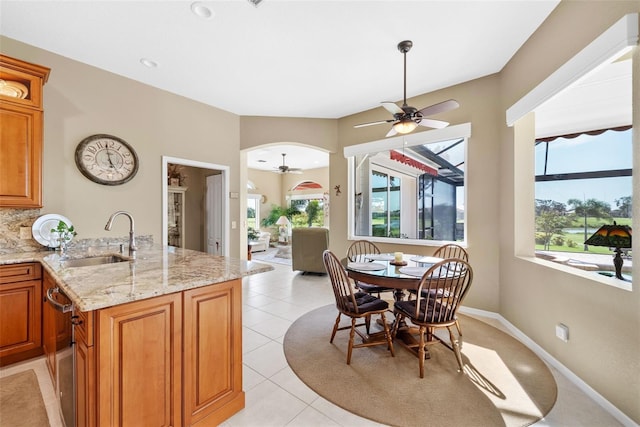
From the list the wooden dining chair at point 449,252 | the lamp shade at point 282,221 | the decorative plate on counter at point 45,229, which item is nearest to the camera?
the decorative plate on counter at point 45,229

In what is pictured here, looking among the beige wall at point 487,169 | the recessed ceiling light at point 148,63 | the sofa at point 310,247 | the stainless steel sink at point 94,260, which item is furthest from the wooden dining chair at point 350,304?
the recessed ceiling light at point 148,63

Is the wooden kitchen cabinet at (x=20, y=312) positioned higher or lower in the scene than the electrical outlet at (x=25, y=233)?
lower

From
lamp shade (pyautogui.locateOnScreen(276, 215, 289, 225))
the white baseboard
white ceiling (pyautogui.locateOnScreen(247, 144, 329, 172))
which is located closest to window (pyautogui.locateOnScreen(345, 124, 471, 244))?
the white baseboard

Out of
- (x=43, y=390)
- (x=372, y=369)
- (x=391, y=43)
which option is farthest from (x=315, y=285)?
(x=391, y=43)

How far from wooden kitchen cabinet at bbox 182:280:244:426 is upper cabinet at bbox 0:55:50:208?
2.46 m

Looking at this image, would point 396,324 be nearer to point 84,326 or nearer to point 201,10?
point 84,326

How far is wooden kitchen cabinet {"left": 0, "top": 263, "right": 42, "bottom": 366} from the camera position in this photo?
229 centimetres

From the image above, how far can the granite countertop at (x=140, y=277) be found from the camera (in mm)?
1221

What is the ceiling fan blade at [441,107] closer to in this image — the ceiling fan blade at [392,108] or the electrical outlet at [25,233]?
the ceiling fan blade at [392,108]

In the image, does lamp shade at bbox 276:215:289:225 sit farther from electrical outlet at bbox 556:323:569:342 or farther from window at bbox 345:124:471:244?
electrical outlet at bbox 556:323:569:342

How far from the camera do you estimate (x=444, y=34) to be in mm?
2664

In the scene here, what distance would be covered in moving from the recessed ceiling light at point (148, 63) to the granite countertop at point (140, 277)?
2.43 m

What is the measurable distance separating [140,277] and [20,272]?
5.72 feet

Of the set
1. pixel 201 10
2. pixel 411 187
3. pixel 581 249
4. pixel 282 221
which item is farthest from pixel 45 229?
pixel 282 221
